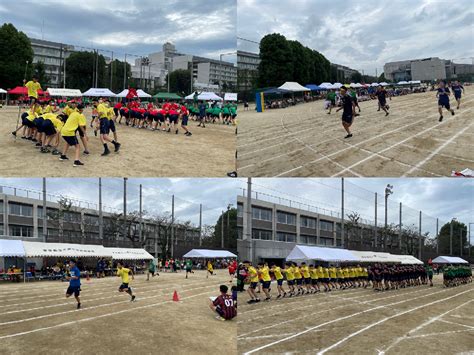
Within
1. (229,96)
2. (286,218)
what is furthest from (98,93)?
(286,218)

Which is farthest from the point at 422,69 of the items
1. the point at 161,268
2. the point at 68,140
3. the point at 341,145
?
the point at 68,140

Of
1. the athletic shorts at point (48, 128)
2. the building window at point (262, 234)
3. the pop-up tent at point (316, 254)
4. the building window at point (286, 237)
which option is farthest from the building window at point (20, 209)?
the athletic shorts at point (48, 128)

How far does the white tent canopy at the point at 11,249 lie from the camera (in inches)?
690

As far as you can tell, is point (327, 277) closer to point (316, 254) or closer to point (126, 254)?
point (316, 254)

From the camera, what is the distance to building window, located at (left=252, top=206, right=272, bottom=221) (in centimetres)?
2459

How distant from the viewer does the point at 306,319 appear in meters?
8.33

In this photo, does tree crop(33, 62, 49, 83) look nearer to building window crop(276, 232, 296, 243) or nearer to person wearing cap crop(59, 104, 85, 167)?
building window crop(276, 232, 296, 243)

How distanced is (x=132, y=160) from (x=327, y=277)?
881 centimetres

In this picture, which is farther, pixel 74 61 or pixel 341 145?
pixel 74 61

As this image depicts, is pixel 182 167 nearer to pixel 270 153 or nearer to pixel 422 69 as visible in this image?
pixel 270 153

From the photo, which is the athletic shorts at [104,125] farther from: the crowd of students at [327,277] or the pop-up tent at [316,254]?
the pop-up tent at [316,254]

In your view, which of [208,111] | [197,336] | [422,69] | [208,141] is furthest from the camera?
[422,69]

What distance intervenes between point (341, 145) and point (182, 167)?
3377mm

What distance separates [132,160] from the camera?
9.07 m
